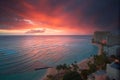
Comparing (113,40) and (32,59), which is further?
(113,40)

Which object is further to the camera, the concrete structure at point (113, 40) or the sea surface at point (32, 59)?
the concrete structure at point (113, 40)

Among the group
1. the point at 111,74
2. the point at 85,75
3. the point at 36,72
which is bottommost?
the point at 36,72

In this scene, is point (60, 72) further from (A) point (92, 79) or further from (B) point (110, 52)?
(B) point (110, 52)

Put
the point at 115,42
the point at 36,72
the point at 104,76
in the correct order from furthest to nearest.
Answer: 1. the point at 115,42
2. the point at 36,72
3. the point at 104,76

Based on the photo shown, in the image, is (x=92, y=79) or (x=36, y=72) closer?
(x=92, y=79)

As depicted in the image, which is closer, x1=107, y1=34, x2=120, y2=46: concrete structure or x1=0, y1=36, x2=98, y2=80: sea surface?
x1=0, y1=36, x2=98, y2=80: sea surface

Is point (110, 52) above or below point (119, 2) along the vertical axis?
below

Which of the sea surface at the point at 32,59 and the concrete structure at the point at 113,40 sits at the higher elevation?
the concrete structure at the point at 113,40

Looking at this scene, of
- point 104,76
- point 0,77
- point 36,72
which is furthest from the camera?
point 36,72

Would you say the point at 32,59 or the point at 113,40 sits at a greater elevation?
the point at 113,40

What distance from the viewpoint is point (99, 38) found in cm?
4375

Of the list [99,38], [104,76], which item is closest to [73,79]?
[104,76]

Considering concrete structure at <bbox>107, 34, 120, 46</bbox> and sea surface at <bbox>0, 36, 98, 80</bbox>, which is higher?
concrete structure at <bbox>107, 34, 120, 46</bbox>

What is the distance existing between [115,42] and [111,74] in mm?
24732
